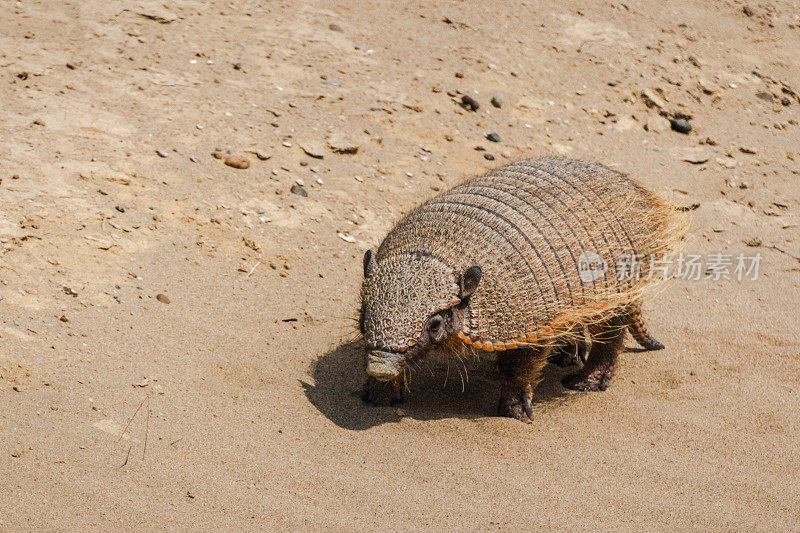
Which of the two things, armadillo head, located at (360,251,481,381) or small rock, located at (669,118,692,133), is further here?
small rock, located at (669,118,692,133)

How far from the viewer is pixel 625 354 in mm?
7578

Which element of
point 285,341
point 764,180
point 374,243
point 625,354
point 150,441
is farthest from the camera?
point 764,180

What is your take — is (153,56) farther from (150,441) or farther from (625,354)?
(625,354)

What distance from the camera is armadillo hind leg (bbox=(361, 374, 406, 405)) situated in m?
6.09

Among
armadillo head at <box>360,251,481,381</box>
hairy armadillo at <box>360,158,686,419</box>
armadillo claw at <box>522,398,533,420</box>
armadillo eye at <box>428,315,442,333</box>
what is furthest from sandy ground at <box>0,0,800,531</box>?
armadillo eye at <box>428,315,442,333</box>

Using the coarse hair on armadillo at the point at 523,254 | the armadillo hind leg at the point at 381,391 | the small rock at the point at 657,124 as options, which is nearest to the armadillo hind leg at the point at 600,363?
the coarse hair on armadillo at the point at 523,254

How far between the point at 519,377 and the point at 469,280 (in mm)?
1084

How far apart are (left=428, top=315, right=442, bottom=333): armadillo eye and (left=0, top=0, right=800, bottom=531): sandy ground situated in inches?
35.0

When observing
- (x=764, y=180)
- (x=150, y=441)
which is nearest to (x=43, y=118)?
(x=150, y=441)

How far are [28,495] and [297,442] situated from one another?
1722mm

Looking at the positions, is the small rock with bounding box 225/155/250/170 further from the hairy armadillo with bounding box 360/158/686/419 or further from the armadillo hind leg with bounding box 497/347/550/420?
the armadillo hind leg with bounding box 497/347/550/420

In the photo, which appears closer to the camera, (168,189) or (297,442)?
(297,442)

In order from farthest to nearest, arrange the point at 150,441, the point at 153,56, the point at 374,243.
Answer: the point at 153,56 → the point at 374,243 → the point at 150,441

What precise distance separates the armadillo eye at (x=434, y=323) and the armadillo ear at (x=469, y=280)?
8.9 inches
